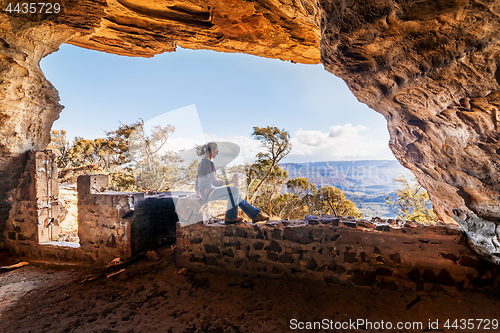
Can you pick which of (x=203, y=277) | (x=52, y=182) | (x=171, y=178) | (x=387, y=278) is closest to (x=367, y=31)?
(x=387, y=278)

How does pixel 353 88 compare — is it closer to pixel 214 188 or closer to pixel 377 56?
pixel 377 56

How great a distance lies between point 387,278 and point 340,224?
0.96 meters

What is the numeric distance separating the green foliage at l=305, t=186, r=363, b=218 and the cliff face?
33.3ft

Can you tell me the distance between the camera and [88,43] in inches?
202

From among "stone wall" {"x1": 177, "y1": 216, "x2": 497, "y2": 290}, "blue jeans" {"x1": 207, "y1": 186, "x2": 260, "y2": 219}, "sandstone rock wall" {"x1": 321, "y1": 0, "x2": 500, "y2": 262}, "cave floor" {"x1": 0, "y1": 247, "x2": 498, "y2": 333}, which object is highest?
"sandstone rock wall" {"x1": 321, "y1": 0, "x2": 500, "y2": 262}

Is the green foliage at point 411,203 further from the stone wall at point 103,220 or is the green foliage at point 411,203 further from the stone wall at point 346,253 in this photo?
the stone wall at point 103,220

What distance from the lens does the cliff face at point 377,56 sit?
161 centimetres

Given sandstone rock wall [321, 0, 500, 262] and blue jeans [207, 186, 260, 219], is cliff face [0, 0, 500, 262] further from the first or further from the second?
blue jeans [207, 186, 260, 219]

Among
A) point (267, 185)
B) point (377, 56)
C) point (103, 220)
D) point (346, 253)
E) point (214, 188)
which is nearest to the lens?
point (377, 56)

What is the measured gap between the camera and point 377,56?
2.11 meters

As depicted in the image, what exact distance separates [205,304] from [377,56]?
387 centimetres

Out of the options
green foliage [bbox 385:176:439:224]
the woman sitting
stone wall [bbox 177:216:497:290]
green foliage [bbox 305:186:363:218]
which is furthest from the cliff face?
green foliage [bbox 305:186:363:218]

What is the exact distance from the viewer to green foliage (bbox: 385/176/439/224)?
33.4 feet

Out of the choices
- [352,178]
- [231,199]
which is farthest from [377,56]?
[352,178]
